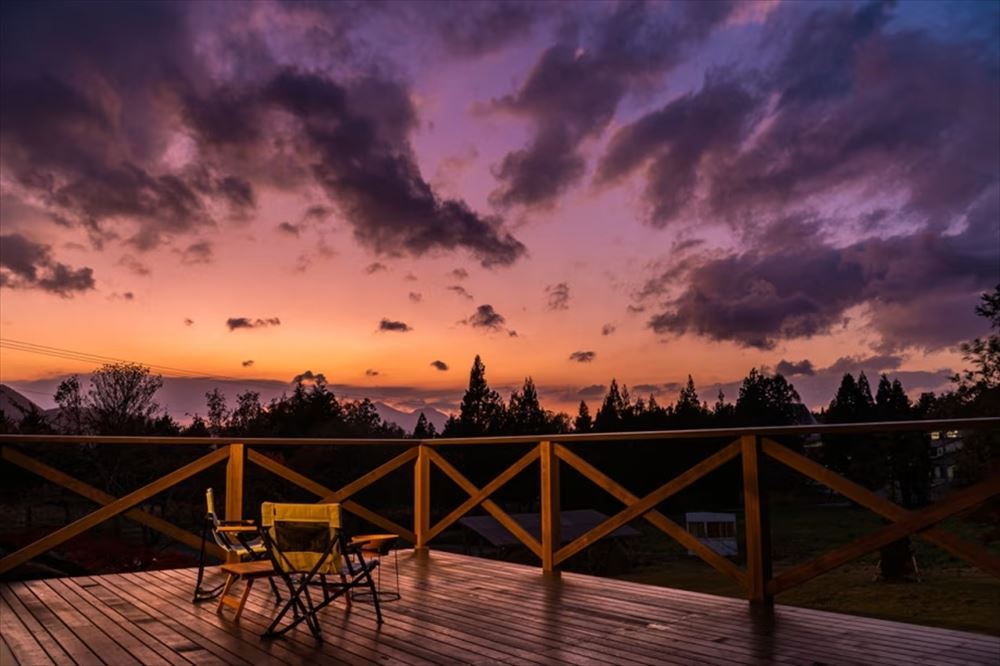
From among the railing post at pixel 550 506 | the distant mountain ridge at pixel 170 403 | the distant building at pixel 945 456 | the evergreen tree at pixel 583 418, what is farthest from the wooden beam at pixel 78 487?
the evergreen tree at pixel 583 418

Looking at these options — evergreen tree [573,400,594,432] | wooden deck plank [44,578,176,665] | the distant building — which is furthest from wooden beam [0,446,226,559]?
evergreen tree [573,400,594,432]

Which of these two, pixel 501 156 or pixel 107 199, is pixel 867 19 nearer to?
pixel 501 156

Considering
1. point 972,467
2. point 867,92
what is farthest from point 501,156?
point 972,467

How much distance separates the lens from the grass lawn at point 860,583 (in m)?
15.1

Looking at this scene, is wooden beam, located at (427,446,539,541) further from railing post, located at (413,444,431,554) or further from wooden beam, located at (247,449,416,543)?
wooden beam, located at (247,449,416,543)

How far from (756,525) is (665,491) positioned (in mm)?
600

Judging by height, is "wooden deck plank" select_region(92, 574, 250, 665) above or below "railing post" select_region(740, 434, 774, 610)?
below

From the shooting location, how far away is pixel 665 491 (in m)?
5.04

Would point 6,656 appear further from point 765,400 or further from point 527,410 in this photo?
point 765,400

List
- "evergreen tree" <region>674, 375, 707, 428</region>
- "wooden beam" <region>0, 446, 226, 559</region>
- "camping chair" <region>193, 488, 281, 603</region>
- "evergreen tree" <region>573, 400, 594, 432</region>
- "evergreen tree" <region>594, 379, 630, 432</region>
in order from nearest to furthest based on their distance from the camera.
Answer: "camping chair" <region>193, 488, 281, 603</region> → "wooden beam" <region>0, 446, 226, 559</region> → "evergreen tree" <region>674, 375, 707, 428</region> → "evergreen tree" <region>594, 379, 630, 432</region> → "evergreen tree" <region>573, 400, 594, 432</region>

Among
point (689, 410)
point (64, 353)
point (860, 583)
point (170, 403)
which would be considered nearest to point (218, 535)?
point (860, 583)

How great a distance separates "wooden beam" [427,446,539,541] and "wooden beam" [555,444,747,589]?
323mm

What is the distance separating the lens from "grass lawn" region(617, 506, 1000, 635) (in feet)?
49.5

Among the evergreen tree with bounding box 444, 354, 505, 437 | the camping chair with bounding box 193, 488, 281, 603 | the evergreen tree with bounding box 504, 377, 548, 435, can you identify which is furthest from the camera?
the evergreen tree with bounding box 504, 377, 548, 435
